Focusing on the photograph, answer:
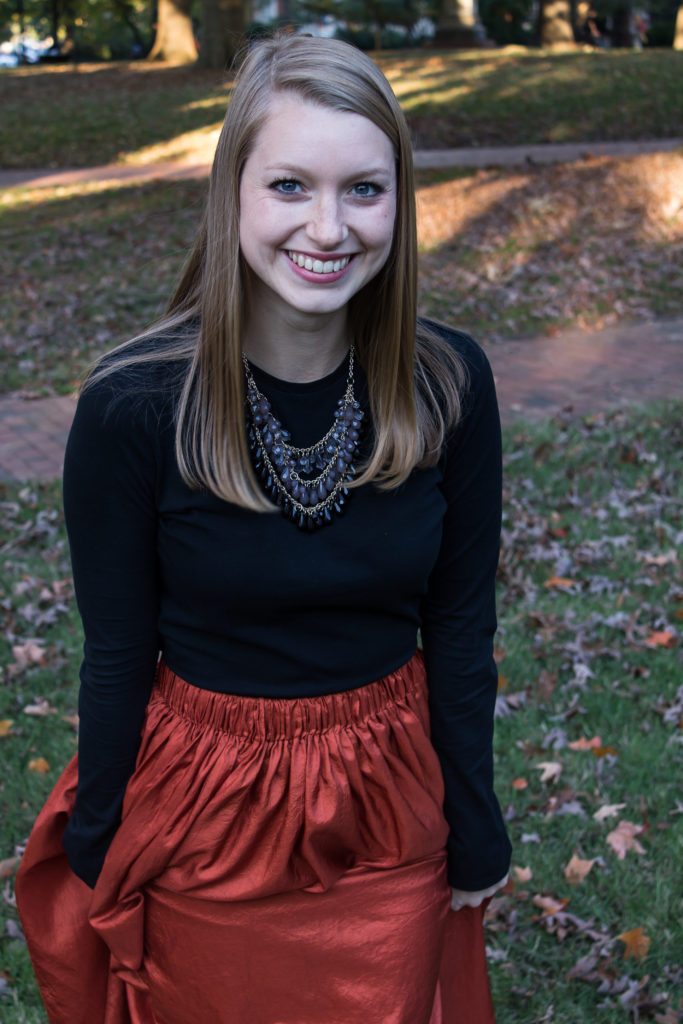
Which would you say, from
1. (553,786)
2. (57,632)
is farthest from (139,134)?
(553,786)

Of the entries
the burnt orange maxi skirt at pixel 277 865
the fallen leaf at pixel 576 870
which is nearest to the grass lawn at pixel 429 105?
the fallen leaf at pixel 576 870

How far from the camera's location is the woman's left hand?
190cm

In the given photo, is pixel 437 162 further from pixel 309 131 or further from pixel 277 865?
pixel 277 865

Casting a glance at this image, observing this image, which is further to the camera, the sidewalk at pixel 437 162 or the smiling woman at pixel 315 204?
the sidewalk at pixel 437 162

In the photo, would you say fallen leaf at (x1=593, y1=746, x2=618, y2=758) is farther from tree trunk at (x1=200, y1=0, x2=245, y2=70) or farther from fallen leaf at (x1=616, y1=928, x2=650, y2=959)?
tree trunk at (x1=200, y1=0, x2=245, y2=70)

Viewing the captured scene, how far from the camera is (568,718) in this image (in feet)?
13.0

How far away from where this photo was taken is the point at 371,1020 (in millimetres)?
1691

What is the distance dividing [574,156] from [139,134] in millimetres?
6668

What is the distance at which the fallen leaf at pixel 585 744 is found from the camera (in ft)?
12.3

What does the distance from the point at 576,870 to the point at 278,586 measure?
202cm

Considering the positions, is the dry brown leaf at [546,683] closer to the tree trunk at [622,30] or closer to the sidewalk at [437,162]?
the sidewalk at [437,162]

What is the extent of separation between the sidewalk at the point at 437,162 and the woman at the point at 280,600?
12.0 meters

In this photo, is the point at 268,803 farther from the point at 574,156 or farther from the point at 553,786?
the point at 574,156

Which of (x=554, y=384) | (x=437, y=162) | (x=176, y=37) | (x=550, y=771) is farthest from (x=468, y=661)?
(x=176, y=37)
